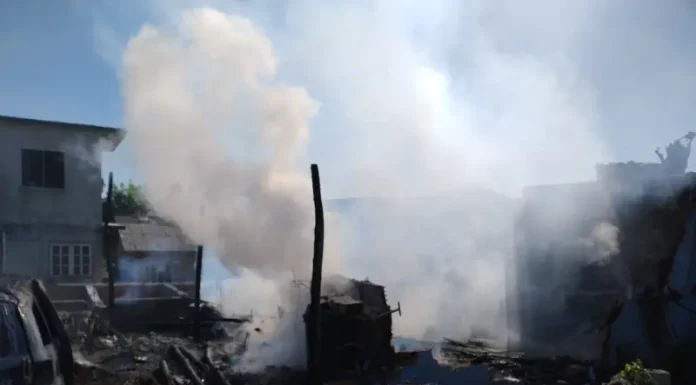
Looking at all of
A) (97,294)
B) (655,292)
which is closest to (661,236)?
(655,292)

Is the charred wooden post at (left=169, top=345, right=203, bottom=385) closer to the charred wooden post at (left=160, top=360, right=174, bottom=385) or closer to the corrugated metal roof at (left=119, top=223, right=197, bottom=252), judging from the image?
the charred wooden post at (left=160, top=360, right=174, bottom=385)

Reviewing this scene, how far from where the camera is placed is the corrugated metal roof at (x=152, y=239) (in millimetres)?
28766

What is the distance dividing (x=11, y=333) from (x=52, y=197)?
56.9 ft

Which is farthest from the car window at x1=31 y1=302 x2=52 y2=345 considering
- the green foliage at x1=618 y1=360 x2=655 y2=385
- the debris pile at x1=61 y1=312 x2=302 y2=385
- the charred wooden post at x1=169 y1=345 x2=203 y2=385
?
the green foliage at x1=618 y1=360 x2=655 y2=385

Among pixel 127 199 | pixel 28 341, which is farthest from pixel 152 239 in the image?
pixel 28 341

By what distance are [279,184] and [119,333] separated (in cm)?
664

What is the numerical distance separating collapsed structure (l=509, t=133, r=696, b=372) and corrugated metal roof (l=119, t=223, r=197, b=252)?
17966 millimetres

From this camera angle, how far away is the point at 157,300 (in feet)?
63.1

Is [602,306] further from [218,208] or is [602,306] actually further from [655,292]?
[218,208]

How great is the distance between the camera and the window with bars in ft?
67.5

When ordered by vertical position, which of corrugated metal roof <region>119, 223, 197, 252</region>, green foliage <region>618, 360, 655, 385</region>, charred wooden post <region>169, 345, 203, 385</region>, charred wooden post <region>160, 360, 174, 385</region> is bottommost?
charred wooden post <region>169, 345, 203, 385</region>

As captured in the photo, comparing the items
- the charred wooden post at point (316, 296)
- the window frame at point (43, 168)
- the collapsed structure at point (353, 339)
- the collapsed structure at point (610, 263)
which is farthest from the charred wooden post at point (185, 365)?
the window frame at point (43, 168)

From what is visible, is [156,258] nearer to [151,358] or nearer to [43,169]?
[43,169]

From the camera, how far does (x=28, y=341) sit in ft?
17.0
